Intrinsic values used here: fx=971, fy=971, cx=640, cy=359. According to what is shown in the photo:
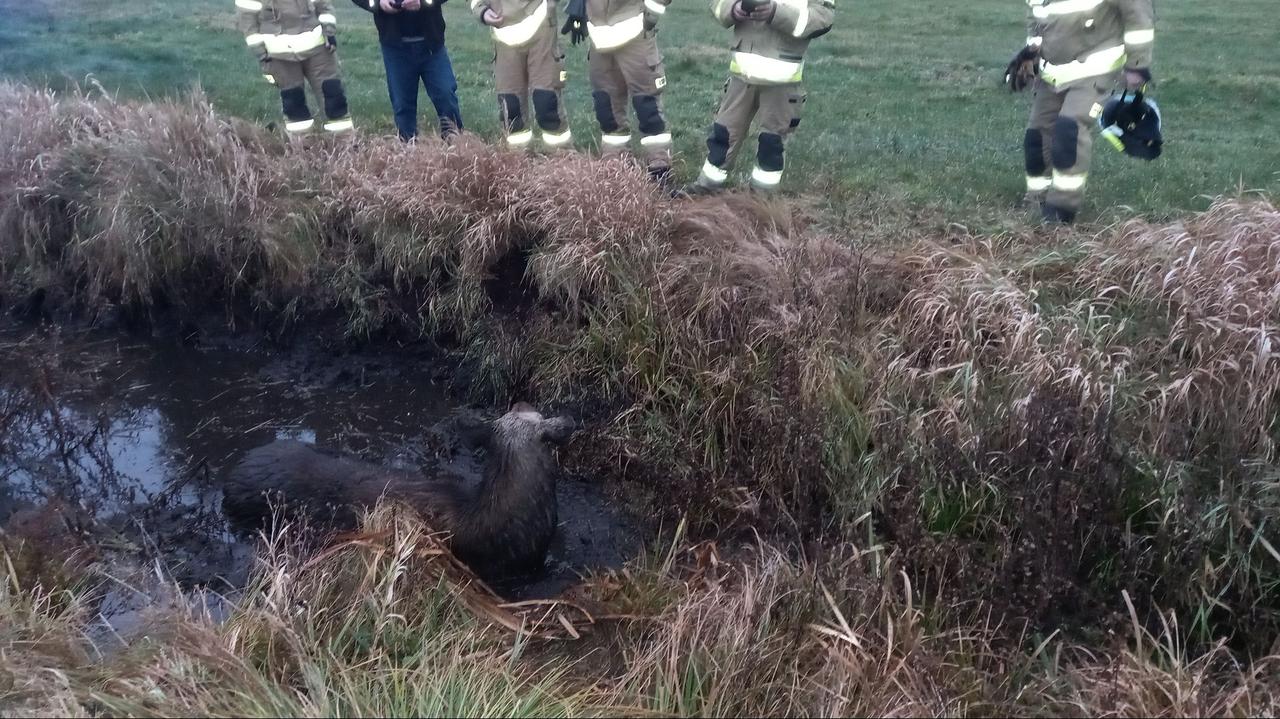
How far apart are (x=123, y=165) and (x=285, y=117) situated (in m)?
1.80

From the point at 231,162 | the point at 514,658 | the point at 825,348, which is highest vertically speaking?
the point at 231,162

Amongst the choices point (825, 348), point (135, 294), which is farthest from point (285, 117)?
point (825, 348)

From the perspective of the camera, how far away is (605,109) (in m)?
7.63

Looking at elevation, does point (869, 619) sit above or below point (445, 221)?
below

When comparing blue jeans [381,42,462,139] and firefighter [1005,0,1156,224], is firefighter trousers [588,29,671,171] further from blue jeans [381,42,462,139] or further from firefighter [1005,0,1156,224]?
firefighter [1005,0,1156,224]

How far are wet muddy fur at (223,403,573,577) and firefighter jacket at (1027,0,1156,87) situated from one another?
4277mm

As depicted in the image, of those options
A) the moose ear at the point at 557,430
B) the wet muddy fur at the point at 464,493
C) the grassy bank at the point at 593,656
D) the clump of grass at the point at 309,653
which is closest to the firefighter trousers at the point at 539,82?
the moose ear at the point at 557,430

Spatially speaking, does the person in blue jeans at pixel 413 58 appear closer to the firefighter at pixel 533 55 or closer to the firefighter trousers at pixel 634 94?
the firefighter at pixel 533 55

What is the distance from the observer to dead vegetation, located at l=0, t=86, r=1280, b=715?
3561 mm

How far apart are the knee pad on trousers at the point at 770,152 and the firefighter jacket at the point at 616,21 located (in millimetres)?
1206

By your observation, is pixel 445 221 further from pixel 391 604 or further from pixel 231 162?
pixel 391 604

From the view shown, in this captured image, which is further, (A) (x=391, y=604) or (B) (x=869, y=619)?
(A) (x=391, y=604)

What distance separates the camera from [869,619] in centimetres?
359

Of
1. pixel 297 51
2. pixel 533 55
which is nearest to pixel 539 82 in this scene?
pixel 533 55
